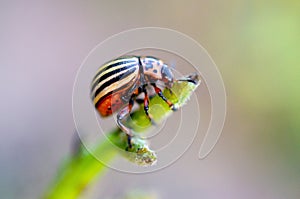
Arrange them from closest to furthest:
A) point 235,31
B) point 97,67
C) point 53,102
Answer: point 97,67
point 53,102
point 235,31

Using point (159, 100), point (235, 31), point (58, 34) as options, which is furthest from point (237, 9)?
point (159, 100)

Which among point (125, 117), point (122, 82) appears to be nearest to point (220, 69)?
point (122, 82)

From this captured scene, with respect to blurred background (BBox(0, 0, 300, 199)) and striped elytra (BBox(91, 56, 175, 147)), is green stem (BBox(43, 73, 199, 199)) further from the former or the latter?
blurred background (BBox(0, 0, 300, 199))

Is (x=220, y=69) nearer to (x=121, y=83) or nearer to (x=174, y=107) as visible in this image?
(x=121, y=83)

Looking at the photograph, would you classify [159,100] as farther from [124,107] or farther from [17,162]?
[17,162]

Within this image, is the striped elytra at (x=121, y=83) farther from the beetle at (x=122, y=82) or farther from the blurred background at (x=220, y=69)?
the blurred background at (x=220, y=69)

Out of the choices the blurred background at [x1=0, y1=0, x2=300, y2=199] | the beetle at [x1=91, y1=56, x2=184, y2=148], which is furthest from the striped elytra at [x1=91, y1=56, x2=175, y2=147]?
the blurred background at [x1=0, y1=0, x2=300, y2=199]
